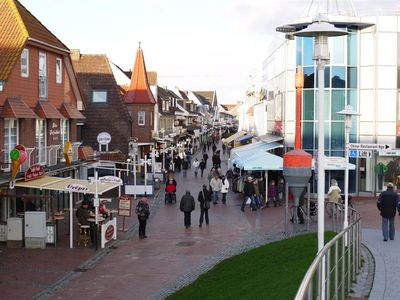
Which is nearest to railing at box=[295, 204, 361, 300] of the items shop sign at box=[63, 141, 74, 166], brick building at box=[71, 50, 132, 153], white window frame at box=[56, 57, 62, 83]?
shop sign at box=[63, 141, 74, 166]

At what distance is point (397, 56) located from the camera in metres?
34.2

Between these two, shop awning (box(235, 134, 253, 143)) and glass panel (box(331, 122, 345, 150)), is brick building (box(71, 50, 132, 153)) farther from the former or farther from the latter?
shop awning (box(235, 134, 253, 143))

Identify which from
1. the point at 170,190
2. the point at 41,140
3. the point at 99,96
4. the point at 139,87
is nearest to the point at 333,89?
the point at 170,190

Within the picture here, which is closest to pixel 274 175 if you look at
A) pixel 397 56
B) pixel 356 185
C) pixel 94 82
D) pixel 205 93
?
pixel 356 185

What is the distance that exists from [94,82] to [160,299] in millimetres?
32327

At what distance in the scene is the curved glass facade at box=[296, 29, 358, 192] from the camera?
113ft

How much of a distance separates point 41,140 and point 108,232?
713 cm

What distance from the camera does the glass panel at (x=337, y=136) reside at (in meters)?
35.1

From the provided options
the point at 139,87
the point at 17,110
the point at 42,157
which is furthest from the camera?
the point at 139,87

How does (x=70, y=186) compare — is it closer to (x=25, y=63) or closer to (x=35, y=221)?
(x=35, y=221)

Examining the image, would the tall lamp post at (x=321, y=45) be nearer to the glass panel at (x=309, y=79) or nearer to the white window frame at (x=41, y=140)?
the white window frame at (x=41, y=140)

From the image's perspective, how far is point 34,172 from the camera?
21516 millimetres

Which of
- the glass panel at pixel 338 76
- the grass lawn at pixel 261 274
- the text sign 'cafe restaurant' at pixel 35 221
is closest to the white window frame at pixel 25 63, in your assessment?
the text sign 'cafe restaurant' at pixel 35 221

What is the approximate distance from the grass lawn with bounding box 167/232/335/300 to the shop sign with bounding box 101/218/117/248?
16.0 ft
